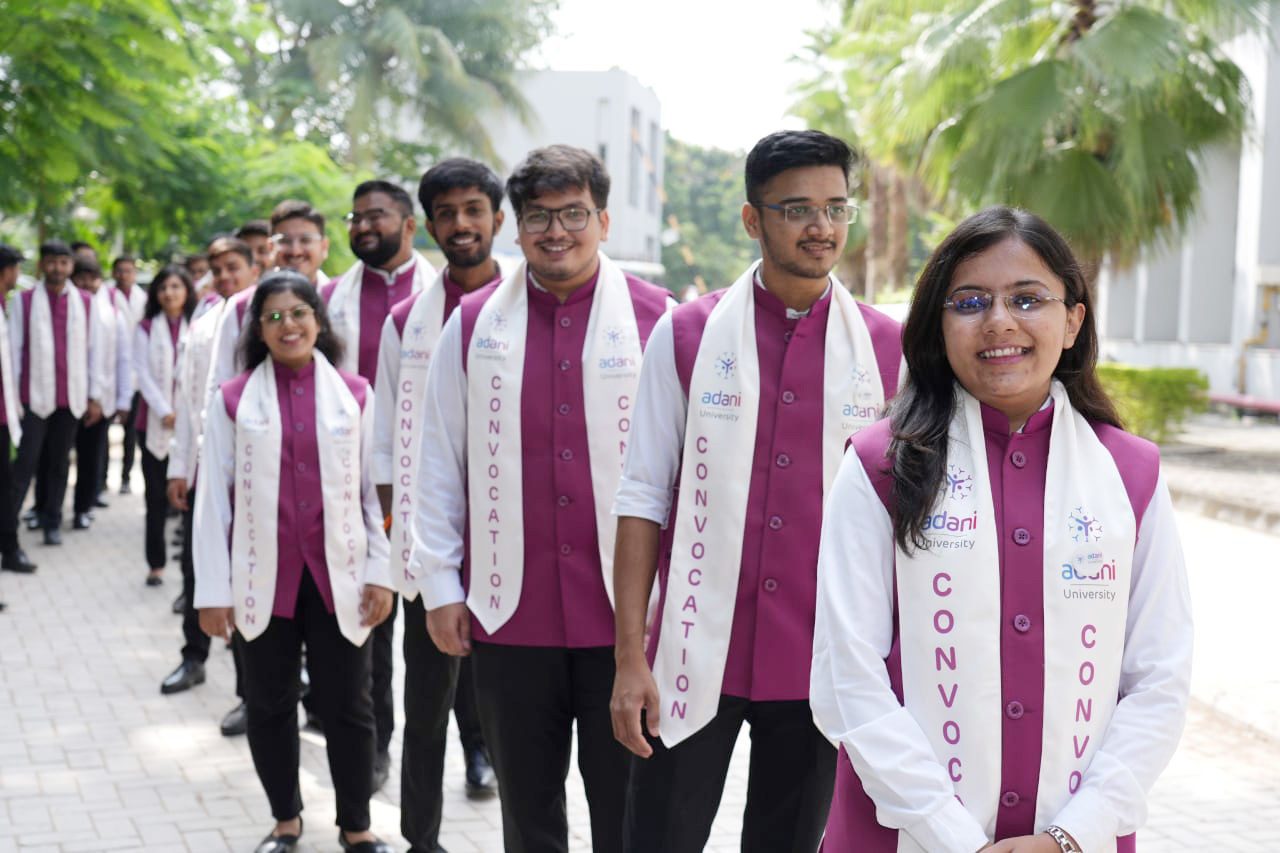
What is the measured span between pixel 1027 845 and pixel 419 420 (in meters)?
3.05

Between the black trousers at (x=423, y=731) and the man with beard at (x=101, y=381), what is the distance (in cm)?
791

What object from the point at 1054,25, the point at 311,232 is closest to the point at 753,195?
the point at 311,232

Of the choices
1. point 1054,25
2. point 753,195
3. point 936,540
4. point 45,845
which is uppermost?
point 1054,25

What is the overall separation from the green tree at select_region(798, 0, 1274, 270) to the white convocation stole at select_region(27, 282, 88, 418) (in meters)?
8.61

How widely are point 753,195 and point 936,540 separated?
127cm

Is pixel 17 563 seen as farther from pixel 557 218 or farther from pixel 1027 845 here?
pixel 1027 845

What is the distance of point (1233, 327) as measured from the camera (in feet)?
79.9

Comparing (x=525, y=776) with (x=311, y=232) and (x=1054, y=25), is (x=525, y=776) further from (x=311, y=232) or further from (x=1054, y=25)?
(x=1054, y=25)

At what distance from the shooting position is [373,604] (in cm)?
500

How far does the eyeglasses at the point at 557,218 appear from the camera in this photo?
3.99 meters

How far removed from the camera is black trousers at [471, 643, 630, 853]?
392 centimetres

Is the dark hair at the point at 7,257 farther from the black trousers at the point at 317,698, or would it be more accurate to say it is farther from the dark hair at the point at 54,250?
the black trousers at the point at 317,698

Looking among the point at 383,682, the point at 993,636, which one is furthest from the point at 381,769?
the point at 993,636

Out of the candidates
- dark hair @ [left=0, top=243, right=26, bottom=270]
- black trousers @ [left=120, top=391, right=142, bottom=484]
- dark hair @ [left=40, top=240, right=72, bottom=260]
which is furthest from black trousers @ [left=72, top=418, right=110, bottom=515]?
dark hair @ [left=0, top=243, right=26, bottom=270]
